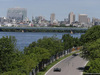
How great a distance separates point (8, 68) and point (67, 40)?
3930cm

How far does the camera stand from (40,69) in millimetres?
34500

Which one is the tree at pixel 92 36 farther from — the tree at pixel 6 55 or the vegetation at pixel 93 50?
the tree at pixel 6 55

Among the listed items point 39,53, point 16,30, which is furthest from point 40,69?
point 16,30

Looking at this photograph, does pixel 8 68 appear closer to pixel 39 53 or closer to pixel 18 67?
pixel 18 67

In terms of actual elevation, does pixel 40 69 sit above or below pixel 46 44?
below

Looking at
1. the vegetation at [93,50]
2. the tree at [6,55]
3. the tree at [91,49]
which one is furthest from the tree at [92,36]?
the tree at [6,55]

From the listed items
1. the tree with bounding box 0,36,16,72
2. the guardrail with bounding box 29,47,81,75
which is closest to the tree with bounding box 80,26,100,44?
the guardrail with bounding box 29,47,81,75

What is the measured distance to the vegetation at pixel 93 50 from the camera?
19500mm

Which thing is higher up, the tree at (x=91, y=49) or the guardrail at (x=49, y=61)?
the tree at (x=91, y=49)

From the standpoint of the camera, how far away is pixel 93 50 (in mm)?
30953

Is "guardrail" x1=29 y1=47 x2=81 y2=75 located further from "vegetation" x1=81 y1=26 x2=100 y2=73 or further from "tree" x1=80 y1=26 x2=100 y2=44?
"tree" x1=80 y1=26 x2=100 y2=44

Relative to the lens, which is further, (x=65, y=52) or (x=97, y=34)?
(x=65, y=52)

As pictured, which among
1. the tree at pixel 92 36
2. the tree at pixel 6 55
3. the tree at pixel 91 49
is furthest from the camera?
the tree at pixel 92 36

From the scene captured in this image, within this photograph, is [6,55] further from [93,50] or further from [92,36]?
[92,36]
